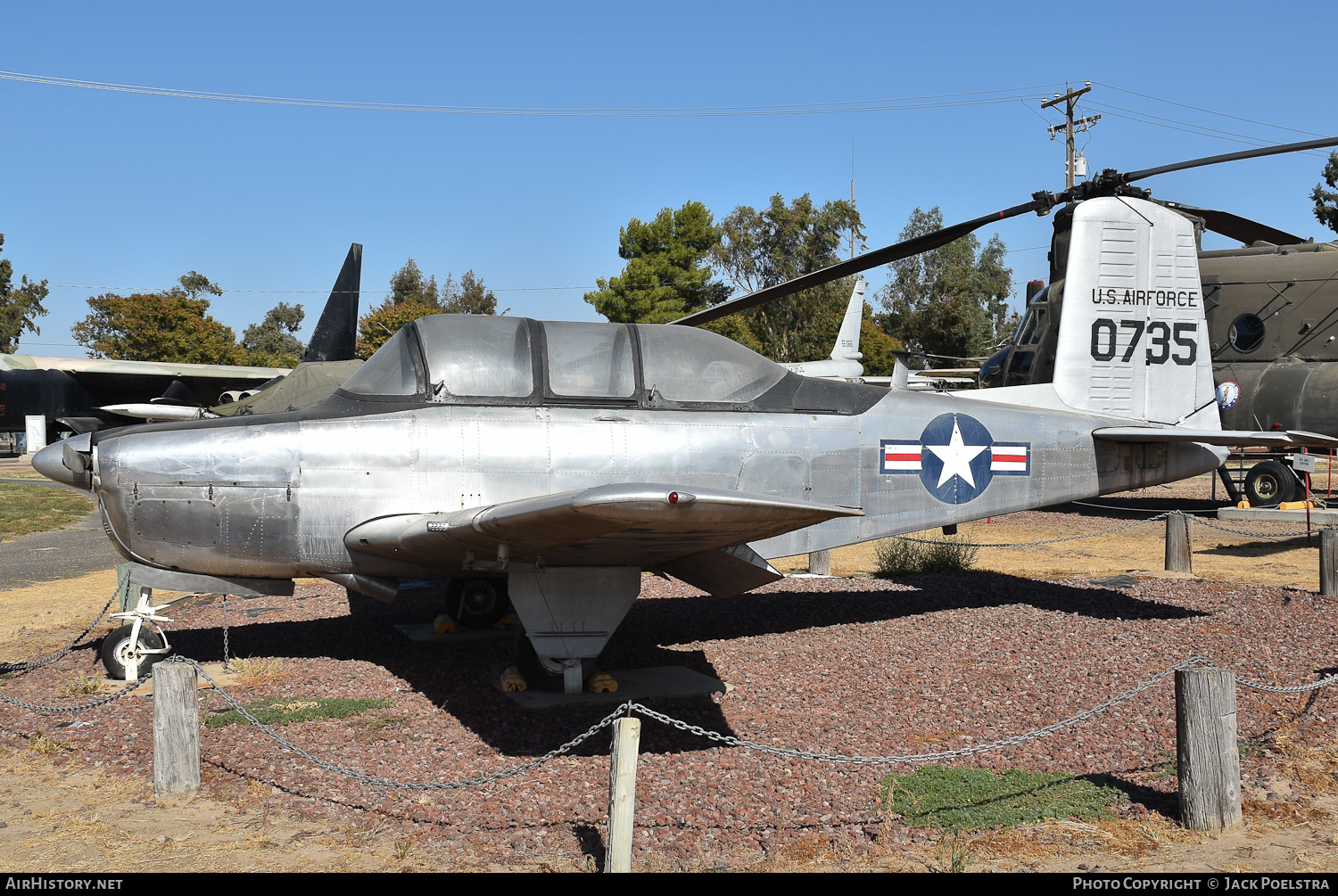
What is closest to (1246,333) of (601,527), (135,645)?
(601,527)

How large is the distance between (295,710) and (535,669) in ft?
5.35

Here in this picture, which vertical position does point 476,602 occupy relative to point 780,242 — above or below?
below

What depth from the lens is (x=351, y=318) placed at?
1560 cm

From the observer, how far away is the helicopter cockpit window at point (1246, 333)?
16.8 m

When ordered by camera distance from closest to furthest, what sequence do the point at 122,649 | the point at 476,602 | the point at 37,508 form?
1. the point at 122,649
2. the point at 476,602
3. the point at 37,508

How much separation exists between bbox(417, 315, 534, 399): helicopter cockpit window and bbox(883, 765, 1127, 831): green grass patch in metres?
3.68

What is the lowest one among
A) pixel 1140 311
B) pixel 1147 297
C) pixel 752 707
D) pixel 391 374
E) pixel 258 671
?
pixel 752 707

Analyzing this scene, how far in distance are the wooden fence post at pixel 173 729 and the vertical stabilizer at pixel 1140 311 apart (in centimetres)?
778

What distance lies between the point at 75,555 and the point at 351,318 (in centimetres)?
549

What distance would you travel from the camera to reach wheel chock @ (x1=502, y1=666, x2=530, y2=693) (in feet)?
22.0

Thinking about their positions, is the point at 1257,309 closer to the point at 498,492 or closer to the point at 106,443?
the point at 498,492

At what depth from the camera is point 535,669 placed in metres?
6.72

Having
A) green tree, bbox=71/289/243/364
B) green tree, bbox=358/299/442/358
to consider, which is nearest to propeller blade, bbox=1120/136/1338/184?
green tree, bbox=358/299/442/358

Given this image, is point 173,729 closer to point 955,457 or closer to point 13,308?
point 955,457
